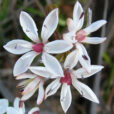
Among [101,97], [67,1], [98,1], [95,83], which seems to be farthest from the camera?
[67,1]

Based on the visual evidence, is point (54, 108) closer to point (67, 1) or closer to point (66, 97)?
point (67, 1)

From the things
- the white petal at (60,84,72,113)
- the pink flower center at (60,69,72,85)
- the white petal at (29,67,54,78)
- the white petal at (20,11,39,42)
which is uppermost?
the white petal at (20,11,39,42)

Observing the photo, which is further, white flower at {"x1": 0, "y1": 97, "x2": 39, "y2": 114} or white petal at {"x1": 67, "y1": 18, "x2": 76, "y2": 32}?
white flower at {"x1": 0, "y1": 97, "x2": 39, "y2": 114}

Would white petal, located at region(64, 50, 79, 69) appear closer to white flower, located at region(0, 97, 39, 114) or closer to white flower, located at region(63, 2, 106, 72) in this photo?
white flower, located at region(63, 2, 106, 72)

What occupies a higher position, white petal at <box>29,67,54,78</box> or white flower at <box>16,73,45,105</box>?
white petal at <box>29,67,54,78</box>

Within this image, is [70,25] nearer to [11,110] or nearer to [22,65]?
[22,65]

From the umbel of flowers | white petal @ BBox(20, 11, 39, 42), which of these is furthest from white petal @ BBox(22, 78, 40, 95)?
white petal @ BBox(20, 11, 39, 42)

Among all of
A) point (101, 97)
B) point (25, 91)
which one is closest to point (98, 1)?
point (25, 91)
